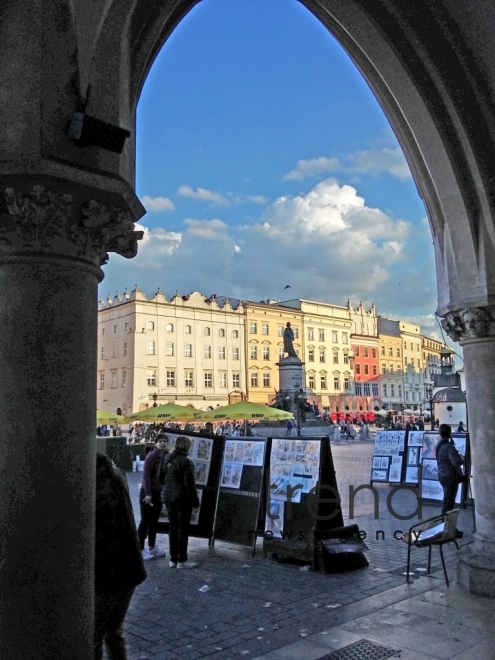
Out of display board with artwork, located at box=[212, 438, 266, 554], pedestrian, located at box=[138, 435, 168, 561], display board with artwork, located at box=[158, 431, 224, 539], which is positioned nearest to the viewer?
pedestrian, located at box=[138, 435, 168, 561]

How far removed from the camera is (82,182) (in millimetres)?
3438

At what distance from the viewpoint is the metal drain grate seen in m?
4.66

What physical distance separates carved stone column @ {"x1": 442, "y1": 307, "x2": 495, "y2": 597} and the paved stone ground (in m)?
0.70

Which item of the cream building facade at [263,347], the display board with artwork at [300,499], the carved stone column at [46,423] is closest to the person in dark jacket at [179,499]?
the display board with artwork at [300,499]

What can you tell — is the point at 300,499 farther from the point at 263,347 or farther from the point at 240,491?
the point at 263,347

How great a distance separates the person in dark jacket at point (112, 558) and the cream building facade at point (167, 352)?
2117 inches

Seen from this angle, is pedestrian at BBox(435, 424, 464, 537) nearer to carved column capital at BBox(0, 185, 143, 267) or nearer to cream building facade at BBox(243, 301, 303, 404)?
carved column capital at BBox(0, 185, 143, 267)

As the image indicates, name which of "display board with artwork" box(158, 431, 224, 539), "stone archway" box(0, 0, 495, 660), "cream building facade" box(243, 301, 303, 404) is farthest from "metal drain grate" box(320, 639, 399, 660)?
"cream building facade" box(243, 301, 303, 404)

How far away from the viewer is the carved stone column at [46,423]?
3.11 m

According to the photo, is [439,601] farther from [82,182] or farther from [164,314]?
[164,314]

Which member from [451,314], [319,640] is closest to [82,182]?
[319,640]

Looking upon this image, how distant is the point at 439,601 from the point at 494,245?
3820mm

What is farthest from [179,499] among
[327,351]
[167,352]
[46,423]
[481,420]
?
[327,351]

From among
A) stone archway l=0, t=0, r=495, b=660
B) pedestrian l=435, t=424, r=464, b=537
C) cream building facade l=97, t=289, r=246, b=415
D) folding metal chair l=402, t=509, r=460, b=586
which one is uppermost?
cream building facade l=97, t=289, r=246, b=415
